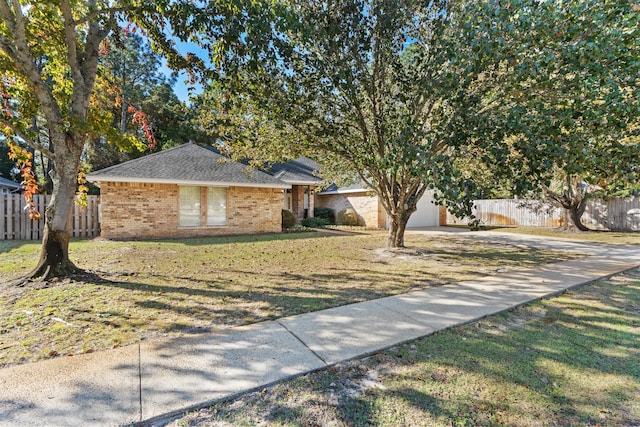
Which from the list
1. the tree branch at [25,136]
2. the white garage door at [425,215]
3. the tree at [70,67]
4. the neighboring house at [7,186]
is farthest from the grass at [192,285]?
the neighboring house at [7,186]

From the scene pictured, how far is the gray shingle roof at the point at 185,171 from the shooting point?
1149 centimetres

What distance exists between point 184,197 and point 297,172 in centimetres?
800

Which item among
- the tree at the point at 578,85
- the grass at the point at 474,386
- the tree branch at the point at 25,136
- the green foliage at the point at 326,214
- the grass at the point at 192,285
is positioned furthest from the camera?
the green foliage at the point at 326,214

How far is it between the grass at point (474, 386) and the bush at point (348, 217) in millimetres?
14697

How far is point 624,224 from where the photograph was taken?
15852 mm

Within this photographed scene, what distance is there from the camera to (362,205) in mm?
18359

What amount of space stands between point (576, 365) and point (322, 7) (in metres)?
7.02

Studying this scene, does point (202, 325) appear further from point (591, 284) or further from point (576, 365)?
point (591, 284)

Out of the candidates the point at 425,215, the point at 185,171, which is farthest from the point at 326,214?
the point at 185,171

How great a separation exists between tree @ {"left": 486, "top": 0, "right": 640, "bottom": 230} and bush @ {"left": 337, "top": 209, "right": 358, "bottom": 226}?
12.9m

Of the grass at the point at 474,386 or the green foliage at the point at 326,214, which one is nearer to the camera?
the grass at the point at 474,386

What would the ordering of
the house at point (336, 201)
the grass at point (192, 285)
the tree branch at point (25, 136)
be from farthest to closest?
the house at point (336, 201), the tree branch at point (25, 136), the grass at point (192, 285)

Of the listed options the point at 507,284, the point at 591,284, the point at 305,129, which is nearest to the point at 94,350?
the point at 305,129

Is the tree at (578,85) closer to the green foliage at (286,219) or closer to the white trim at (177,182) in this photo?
the white trim at (177,182)
